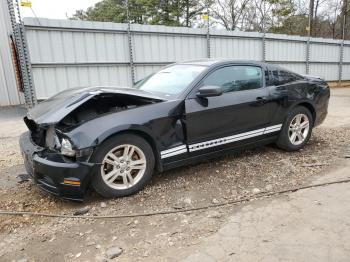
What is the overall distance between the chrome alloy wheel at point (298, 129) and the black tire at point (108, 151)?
2515 millimetres

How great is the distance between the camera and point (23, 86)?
895 centimetres

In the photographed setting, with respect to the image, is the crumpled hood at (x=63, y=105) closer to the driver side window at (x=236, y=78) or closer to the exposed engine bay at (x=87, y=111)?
the exposed engine bay at (x=87, y=111)

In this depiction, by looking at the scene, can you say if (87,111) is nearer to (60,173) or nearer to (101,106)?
(101,106)

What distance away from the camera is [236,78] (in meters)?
4.48

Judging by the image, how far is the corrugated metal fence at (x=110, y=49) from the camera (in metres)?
8.91

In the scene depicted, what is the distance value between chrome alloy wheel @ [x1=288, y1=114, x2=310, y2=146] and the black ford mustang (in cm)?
2

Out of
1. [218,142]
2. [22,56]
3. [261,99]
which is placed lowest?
[218,142]

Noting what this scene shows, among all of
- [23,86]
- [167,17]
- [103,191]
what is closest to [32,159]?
[103,191]

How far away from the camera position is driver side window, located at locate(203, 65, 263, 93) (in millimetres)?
4258

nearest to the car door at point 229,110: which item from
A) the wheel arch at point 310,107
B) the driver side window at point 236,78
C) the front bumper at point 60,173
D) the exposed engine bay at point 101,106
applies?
the driver side window at point 236,78

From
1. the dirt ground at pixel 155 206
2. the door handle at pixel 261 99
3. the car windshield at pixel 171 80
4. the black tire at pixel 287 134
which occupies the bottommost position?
the dirt ground at pixel 155 206

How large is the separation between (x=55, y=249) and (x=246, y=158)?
3004mm

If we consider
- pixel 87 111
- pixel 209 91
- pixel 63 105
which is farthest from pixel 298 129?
pixel 63 105

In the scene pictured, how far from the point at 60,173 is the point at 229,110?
7.35 ft
